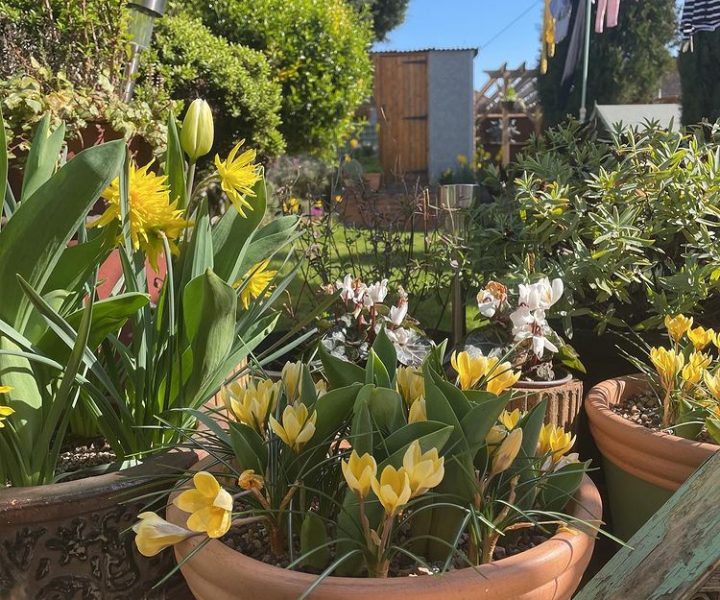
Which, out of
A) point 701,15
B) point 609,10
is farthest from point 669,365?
point 609,10

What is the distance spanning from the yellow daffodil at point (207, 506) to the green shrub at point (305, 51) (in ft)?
14.9

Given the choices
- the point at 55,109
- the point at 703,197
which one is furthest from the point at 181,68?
the point at 703,197

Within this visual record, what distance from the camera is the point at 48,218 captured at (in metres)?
1.06

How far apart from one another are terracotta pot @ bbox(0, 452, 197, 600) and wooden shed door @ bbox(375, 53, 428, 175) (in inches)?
458

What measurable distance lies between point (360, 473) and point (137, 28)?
2.79m

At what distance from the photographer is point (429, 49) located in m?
12.2

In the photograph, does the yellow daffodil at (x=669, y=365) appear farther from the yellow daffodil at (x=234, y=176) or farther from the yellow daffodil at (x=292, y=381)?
the yellow daffodil at (x=234, y=176)

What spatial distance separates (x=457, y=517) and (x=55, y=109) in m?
1.67

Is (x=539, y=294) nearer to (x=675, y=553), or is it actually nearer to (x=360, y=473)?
(x=675, y=553)

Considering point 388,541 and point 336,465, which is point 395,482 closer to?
point 388,541

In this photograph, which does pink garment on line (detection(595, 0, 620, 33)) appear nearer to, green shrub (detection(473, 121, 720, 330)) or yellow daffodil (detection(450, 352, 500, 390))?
green shrub (detection(473, 121, 720, 330))

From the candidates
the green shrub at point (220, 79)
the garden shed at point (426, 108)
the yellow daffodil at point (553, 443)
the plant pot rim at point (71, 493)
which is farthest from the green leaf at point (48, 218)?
the garden shed at point (426, 108)

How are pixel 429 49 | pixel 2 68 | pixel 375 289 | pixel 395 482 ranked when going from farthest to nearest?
pixel 429 49
pixel 2 68
pixel 375 289
pixel 395 482

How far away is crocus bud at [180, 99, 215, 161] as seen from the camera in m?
1.21
